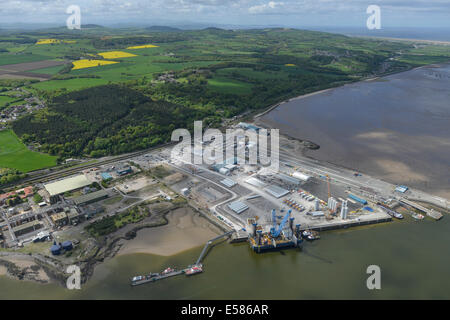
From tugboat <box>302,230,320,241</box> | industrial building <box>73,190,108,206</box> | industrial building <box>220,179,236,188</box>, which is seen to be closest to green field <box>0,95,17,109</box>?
industrial building <box>73,190,108,206</box>

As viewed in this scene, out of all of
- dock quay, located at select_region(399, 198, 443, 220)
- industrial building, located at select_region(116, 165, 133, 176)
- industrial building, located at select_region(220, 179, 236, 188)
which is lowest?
dock quay, located at select_region(399, 198, 443, 220)

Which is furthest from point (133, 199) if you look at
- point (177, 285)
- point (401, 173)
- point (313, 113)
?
point (313, 113)

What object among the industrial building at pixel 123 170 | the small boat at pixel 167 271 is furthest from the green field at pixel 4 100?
Answer: the small boat at pixel 167 271

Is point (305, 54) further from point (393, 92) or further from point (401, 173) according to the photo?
point (401, 173)

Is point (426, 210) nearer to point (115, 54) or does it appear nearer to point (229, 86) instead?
point (229, 86)

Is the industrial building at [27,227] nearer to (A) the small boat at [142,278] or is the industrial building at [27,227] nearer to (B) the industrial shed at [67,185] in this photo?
(B) the industrial shed at [67,185]

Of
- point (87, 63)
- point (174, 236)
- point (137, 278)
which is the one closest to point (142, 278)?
point (137, 278)

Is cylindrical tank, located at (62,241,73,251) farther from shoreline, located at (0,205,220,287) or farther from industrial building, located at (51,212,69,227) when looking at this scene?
industrial building, located at (51,212,69,227)
